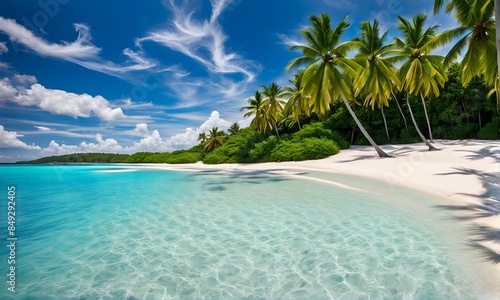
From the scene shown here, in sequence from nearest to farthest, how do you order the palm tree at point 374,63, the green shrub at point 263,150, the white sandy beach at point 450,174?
1. the white sandy beach at point 450,174
2. the palm tree at point 374,63
3. the green shrub at point 263,150

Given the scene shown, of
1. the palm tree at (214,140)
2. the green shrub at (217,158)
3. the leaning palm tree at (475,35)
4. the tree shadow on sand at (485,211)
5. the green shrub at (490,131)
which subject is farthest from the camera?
the palm tree at (214,140)

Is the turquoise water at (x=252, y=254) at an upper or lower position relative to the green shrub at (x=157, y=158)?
lower

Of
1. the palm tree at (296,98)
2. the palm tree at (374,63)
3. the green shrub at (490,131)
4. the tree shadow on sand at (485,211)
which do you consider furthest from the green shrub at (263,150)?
the green shrub at (490,131)

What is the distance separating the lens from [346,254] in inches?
153

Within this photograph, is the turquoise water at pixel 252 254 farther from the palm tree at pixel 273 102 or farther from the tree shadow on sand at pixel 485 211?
the palm tree at pixel 273 102

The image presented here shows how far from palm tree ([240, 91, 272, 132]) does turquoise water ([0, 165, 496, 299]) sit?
22506 millimetres

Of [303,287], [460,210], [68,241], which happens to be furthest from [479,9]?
[68,241]

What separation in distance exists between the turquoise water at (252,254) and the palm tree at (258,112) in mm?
22506

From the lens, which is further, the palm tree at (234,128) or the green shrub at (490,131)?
the palm tree at (234,128)

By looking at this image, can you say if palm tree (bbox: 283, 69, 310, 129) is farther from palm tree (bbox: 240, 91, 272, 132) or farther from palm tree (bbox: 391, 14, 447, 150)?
palm tree (bbox: 391, 14, 447, 150)

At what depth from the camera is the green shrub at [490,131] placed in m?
20.2

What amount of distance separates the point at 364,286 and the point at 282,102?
90.4ft

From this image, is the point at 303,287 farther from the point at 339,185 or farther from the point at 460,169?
the point at 460,169

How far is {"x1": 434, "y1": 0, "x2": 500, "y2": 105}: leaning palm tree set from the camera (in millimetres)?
9155
